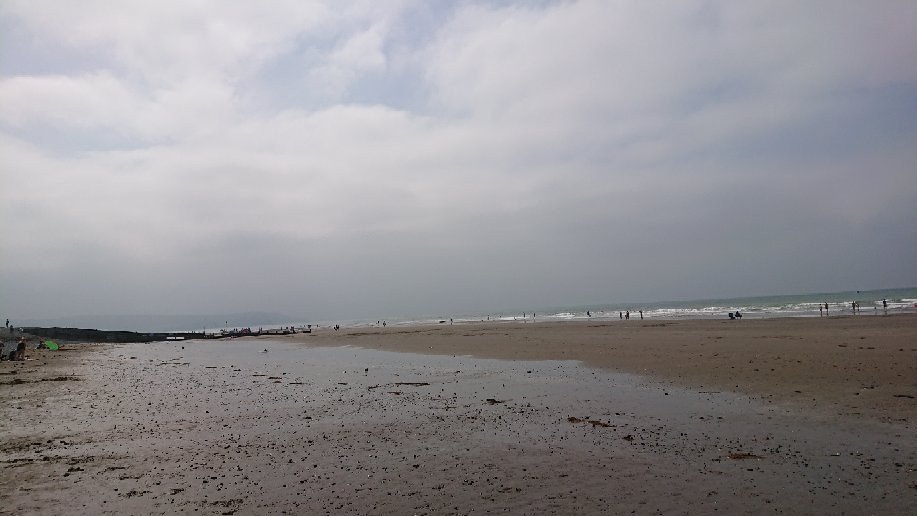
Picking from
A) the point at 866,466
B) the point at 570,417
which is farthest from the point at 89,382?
the point at 866,466

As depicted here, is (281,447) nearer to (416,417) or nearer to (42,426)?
(416,417)

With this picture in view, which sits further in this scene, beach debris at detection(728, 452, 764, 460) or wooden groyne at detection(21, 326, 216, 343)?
wooden groyne at detection(21, 326, 216, 343)

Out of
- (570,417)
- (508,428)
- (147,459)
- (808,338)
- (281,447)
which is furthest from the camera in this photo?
(808,338)

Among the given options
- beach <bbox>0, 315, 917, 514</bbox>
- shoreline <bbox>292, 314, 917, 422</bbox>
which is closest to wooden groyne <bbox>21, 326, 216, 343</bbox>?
beach <bbox>0, 315, 917, 514</bbox>

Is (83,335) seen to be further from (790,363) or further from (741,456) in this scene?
(741,456)

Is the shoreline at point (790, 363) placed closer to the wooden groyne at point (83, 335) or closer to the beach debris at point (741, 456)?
the beach debris at point (741, 456)

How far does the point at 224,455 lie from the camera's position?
33.9ft

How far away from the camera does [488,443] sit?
421 inches

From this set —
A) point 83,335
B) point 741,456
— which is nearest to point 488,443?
point 741,456

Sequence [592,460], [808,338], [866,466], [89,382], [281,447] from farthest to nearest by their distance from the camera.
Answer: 1. [808,338]
2. [89,382]
3. [281,447]
4. [592,460]
5. [866,466]

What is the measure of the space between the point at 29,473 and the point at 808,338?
1474 inches

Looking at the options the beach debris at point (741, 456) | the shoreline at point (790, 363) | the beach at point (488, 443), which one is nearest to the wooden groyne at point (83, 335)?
the beach at point (488, 443)

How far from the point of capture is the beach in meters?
7.56

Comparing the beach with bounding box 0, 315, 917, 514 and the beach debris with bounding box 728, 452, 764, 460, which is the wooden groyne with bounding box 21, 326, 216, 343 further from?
the beach debris with bounding box 728, 452, 764, 460
